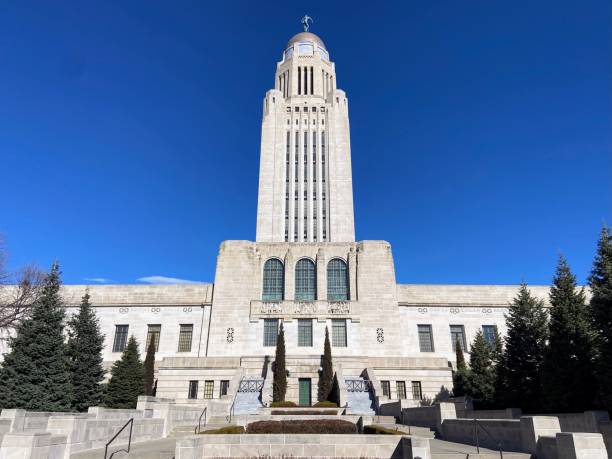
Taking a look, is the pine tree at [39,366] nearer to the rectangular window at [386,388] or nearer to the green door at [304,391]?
the green door at [304,391]

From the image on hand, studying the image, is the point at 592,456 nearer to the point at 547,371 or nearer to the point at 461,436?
the point at 461,436

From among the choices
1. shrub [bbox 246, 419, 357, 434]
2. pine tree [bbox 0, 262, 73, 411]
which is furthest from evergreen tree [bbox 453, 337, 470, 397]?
pine tree [bbox 0, 262, 73, 411]

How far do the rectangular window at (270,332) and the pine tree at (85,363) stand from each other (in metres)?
12.1

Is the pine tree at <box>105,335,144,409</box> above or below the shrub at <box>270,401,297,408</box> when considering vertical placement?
above

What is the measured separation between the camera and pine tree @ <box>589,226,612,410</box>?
1446cm

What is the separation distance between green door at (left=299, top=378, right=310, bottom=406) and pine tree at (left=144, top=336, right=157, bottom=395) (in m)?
10.4

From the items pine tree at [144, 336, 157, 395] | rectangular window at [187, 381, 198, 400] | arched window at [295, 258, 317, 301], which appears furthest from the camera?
arched window at [295, 258, 317, 301]

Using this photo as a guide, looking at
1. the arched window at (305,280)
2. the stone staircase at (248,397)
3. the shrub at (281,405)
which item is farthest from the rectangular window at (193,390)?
the arched window at (305,280)

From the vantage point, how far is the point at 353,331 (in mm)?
33812

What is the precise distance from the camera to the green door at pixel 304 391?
29.6 meters

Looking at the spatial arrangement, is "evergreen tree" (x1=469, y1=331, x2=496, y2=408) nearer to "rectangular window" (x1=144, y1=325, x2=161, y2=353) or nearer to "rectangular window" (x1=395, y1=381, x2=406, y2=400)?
"rectangular window" (x1=395, y1=381, x2=406, y2=400)

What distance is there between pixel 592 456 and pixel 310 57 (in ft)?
210

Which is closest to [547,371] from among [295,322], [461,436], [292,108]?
[461,436]

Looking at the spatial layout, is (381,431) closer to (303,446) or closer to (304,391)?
(303,446)
